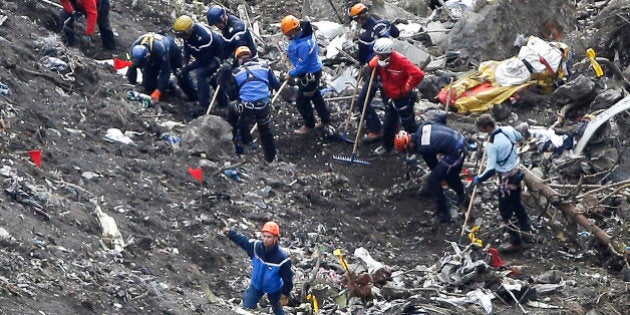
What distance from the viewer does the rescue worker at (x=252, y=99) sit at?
13875 millimetres

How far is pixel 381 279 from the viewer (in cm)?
1180

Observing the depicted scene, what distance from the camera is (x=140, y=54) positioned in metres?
14.6

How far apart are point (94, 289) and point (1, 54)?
5.19 meters

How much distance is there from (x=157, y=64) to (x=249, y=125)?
1403 millimetres

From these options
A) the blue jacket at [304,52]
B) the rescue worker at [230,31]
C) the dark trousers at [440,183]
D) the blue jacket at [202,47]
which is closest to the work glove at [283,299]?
the dark trousers at [440,183]

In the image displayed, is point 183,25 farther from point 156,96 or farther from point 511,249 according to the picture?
point 511,249

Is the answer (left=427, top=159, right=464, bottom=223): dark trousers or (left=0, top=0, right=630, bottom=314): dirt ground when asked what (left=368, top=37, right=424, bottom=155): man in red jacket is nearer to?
(left=0, top=0, right=630, bottom=314): dirt ground

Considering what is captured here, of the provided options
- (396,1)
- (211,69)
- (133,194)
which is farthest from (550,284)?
(396,1)

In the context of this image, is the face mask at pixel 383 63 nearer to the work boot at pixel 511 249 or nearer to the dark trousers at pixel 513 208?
the dark trousers at pixel 513 208

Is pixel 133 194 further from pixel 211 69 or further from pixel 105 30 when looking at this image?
pixel 105 30

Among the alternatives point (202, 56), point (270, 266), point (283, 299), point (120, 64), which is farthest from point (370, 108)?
point (270, 266)

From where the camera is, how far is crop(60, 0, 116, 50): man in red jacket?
51.6 feet

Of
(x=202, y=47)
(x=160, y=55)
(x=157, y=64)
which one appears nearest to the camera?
(x=160, y=55)

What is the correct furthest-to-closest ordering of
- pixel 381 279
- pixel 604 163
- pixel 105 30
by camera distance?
pixel 105 30 → pixel 604 163 → pixel 381 279
